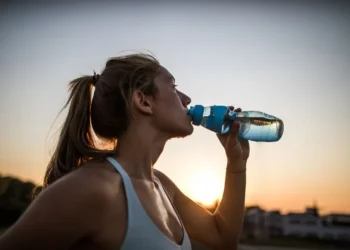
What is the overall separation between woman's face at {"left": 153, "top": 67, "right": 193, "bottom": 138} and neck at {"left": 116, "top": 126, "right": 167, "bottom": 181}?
0.18 ft

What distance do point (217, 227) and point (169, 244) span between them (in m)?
0.62

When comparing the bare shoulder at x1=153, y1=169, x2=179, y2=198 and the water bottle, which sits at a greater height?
the water bottle

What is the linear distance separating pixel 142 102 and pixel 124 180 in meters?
0.39

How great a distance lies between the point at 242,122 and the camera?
255cm

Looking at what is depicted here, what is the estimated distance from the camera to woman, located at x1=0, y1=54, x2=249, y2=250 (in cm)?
139

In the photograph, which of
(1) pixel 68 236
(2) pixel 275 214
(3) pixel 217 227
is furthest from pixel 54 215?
(2) pixel 275 214

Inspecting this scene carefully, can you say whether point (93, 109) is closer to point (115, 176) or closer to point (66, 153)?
point (66, 153)

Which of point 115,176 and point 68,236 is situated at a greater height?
point 115,176

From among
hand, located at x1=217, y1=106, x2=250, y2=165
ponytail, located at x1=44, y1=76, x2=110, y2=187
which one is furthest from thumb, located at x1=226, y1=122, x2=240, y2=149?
ponytail, located at x1=44, y1=76, x2=110, y2=187

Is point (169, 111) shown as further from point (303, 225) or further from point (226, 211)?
point (303, 225)

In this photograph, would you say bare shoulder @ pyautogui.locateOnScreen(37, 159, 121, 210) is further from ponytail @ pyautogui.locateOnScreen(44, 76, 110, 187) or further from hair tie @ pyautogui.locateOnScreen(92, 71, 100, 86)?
hair tie @ pyautogui.locateOnScreen(92, 71, 100, 86)

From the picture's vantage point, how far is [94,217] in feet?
4.78

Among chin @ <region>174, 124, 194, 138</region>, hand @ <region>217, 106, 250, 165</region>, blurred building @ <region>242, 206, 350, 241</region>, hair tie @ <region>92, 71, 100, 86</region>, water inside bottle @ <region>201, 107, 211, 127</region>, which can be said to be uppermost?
hair tie @ <region>92, 71, 100, 86</region>

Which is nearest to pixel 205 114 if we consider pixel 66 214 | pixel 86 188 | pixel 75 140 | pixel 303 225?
pixel 75 140
